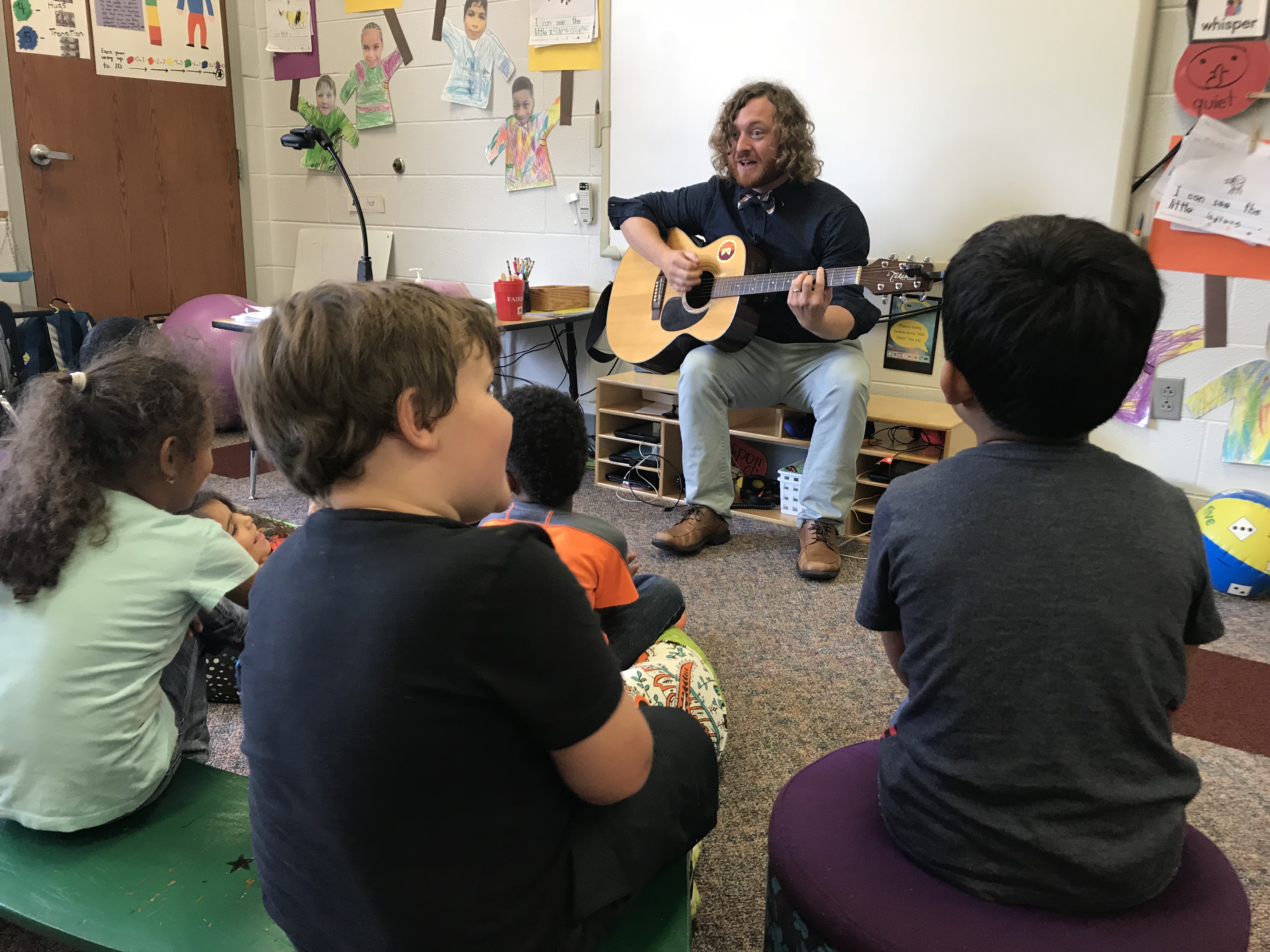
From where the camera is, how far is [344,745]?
2.21 feet

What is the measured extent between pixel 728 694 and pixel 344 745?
1.24m

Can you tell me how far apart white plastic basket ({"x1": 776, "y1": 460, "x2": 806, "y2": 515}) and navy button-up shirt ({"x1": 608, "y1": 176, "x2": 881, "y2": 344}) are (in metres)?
0.39

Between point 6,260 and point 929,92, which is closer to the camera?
point 929,92

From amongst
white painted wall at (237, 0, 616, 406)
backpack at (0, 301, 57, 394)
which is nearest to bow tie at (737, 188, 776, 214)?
white painted wall at (237, 0, 616, 406)

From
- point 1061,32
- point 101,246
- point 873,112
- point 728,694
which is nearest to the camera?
point 728,694

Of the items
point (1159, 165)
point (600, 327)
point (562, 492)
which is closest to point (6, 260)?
point (600, 327)

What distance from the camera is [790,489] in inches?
109

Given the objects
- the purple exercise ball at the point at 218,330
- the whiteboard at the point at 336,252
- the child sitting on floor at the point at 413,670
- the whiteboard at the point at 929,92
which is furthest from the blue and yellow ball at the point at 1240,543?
the whiteboard at the point at 336,252

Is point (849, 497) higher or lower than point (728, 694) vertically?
higher

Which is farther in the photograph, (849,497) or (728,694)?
(849,497)

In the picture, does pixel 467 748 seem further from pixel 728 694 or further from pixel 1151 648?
pixel 728 694

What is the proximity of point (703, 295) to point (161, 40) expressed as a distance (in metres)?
2.97

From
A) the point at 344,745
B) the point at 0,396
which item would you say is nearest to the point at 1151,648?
the point at 344,745

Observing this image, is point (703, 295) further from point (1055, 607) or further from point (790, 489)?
Answer: point (1055, 607)
